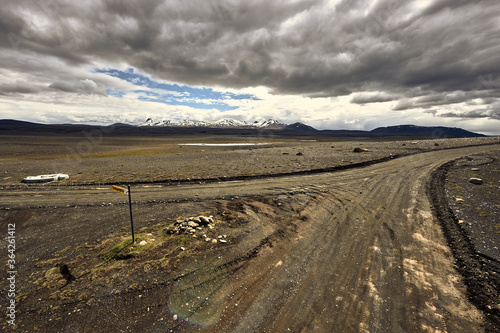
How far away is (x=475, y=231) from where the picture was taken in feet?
38.8

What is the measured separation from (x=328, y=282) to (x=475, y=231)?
10443 mm

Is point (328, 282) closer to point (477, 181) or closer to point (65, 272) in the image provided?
point (65, 272)

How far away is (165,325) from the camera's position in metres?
6.76

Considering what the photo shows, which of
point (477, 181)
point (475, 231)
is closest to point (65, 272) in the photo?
point (475, 231)

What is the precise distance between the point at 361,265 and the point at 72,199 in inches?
885

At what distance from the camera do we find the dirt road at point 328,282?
269 inches

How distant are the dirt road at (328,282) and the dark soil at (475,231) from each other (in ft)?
1.54

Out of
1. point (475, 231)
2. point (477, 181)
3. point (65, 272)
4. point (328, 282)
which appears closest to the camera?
point (328, 282)

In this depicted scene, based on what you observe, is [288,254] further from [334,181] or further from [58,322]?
[334,181]

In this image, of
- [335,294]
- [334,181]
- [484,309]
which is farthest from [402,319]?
[334,181]

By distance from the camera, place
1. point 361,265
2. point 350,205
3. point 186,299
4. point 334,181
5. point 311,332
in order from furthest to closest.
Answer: point 334,181
point 350,205
point 361,265
point 186,299
point 311,332

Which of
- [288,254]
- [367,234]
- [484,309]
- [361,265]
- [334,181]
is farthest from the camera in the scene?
[334,181]

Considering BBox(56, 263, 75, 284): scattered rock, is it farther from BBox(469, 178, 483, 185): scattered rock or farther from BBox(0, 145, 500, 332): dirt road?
BBox(469, 178, 483, 185): scattered rock

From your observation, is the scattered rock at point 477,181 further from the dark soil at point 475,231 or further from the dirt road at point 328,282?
the dirt road at point 328,282
